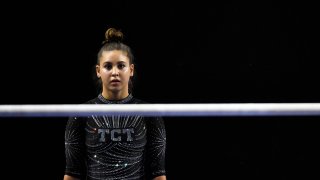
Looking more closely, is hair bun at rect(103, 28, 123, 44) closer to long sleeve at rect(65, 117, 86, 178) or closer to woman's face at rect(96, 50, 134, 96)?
woman's face at rect(96, 50, 134, 96)

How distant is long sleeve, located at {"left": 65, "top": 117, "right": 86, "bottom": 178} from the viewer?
2.79ft

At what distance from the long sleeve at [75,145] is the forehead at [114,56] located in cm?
14

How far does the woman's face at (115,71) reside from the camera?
2.75ft

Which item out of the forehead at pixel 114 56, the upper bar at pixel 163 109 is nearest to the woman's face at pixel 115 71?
the forehead at pixel 114 56

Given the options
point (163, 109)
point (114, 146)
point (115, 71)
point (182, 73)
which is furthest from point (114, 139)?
point (182, 73)

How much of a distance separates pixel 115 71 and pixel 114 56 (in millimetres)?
40

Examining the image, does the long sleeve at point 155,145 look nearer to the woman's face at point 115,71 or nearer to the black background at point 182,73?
the woman's face at point 115,71

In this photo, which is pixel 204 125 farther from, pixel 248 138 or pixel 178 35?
pixel 178 35

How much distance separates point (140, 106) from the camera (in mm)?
579

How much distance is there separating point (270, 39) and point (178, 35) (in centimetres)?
29

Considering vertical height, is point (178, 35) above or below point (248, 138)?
above

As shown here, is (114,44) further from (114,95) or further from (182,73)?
(182,73)

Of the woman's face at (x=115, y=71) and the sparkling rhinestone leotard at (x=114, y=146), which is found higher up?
the woman's face at (x=115, y=71)

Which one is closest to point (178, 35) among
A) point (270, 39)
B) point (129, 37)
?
point (129, 37)
